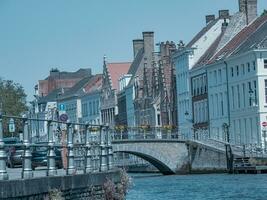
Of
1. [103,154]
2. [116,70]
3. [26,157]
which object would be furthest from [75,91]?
[26,157]

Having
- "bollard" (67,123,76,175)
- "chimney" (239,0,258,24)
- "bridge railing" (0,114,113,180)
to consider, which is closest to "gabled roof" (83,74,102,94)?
"chimney" (239,0,258,24)

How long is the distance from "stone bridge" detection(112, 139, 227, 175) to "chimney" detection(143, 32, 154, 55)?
34.7m

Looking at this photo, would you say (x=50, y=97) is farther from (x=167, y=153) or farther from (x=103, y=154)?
(x=103, y=154)

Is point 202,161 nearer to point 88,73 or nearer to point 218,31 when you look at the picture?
point 218,31

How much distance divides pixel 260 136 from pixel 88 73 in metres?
101

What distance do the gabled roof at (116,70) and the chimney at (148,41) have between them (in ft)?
54.5

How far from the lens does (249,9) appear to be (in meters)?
94.8

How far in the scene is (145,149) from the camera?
266 feet

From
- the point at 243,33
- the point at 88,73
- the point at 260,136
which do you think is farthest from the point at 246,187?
the point at 88,73

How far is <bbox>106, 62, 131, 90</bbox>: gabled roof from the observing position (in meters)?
134

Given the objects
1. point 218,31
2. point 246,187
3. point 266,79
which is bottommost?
point 246,187

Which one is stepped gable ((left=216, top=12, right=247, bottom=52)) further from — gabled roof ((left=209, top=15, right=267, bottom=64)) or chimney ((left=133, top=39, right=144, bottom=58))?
chimney ((left=133, top=39, right=144, bottom=58))

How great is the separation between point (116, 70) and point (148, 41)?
19.4 meters

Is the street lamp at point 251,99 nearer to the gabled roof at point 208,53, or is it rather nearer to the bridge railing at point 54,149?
the gabled roof at point 208,53
